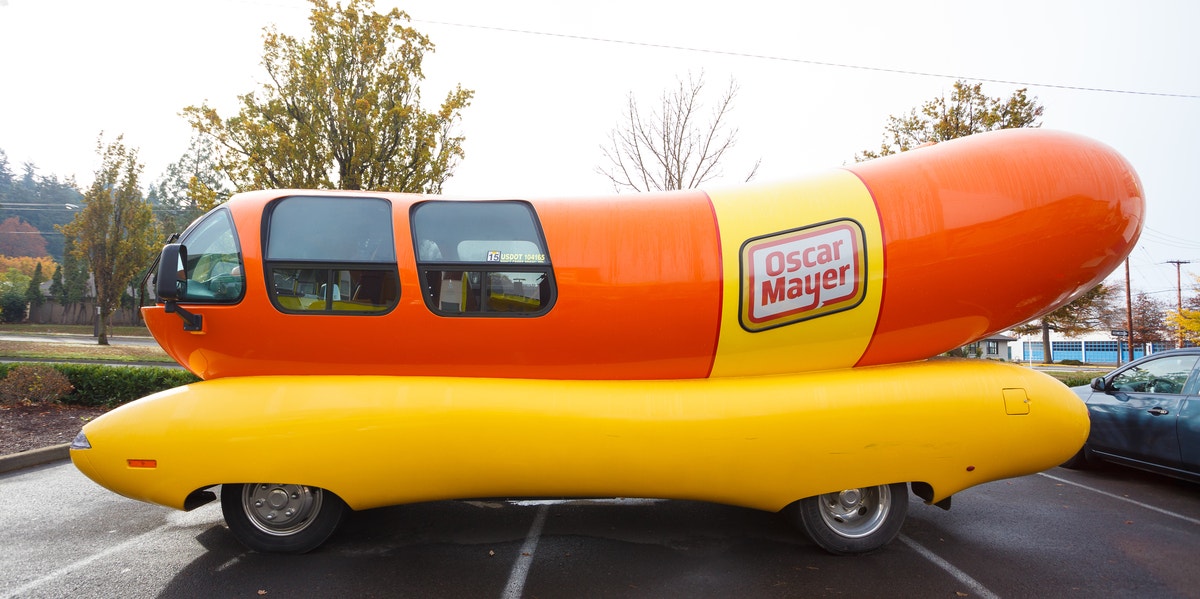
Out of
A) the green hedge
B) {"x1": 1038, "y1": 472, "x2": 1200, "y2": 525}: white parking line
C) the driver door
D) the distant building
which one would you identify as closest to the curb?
the green hedge

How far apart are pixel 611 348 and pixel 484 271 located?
3.40ft

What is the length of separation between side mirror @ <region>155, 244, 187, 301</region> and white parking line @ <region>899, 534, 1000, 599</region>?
560 cm

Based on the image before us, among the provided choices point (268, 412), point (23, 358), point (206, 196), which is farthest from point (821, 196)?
point (23, 358)

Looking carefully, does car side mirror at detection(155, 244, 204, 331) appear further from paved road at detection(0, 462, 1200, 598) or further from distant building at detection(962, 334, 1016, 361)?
distant building at detection(962, 334, 1016, 361)

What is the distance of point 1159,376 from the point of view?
6477 millimetres

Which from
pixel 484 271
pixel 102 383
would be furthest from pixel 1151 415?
pixel 102 383

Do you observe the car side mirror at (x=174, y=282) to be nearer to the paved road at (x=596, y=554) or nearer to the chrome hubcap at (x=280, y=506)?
the chrome hubcap at (x=280, y=506)

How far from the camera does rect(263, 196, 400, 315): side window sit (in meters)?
4.13

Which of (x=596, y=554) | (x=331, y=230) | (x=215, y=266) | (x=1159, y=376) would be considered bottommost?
(x=596, y=554)

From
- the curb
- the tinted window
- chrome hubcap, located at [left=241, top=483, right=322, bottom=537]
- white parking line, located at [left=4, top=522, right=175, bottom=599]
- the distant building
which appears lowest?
the distant building

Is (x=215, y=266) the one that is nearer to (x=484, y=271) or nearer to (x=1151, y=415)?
(x=484, y=271)

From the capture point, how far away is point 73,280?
46.0 meters

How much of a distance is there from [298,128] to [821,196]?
32.1 feet

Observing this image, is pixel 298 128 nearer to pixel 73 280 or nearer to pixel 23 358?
pixel 23 358
